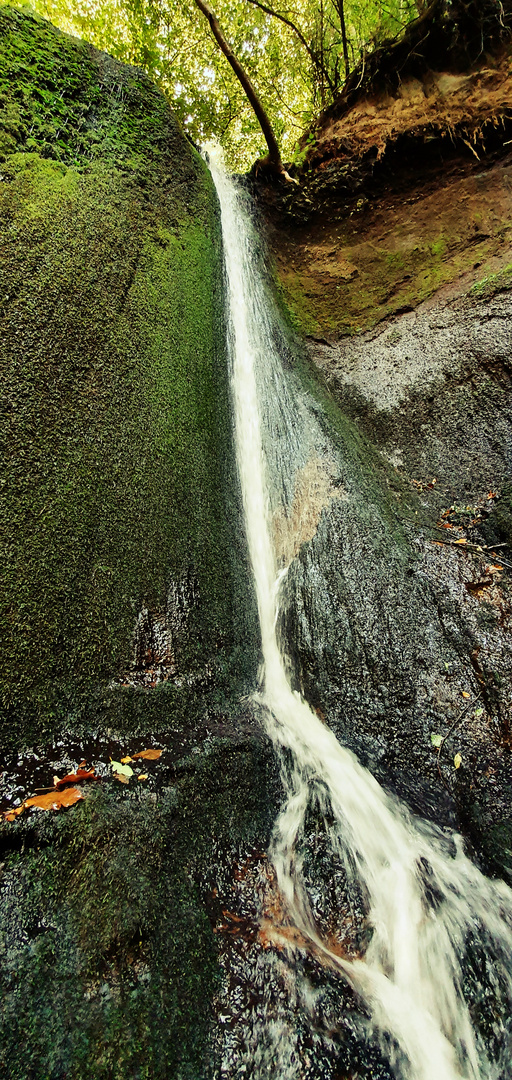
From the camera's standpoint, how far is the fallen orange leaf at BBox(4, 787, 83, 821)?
160 cm

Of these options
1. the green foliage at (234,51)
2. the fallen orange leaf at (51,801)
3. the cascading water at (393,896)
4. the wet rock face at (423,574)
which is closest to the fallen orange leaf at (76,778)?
the fallen orange leaf at (51,801)

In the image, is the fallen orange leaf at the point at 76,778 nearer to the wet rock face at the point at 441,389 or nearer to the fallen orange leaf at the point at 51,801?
the fallen orange leaf at the point at 51,801

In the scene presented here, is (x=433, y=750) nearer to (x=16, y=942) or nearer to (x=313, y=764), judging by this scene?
(x=313, y=764)

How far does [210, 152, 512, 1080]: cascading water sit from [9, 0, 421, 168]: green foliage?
7.86m

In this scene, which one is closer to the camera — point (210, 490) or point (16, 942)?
point (16, 942)

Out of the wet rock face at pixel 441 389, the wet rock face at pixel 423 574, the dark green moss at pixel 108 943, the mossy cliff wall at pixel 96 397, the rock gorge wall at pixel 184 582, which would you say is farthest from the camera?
the wet rock face at pixel 441 389

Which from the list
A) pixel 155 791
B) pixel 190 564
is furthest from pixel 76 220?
pixel 155 791

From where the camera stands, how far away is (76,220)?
2902 mm

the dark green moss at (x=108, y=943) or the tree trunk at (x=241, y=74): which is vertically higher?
the tree trunk at (x=241, y=74)

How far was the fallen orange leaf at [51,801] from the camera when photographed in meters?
1.60

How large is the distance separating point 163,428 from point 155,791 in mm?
2204

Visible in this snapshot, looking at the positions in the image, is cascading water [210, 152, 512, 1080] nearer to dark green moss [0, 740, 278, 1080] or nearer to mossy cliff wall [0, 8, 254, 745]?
dark green moss [0, 740, 278, 1080]

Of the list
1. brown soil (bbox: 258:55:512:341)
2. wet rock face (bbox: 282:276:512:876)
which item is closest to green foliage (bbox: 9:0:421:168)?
brown soil (bbox: 258:55:512:341)

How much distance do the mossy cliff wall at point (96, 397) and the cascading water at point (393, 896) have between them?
61 cm
